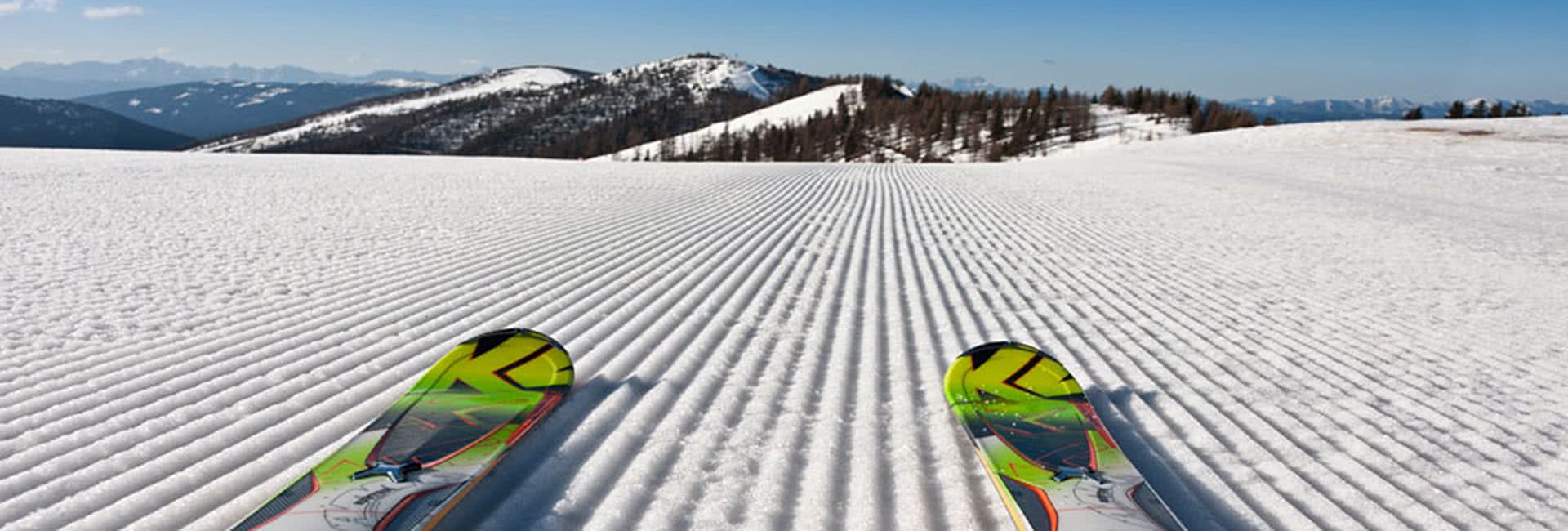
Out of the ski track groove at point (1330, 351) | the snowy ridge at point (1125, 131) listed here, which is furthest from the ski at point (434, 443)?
the snowy ridge at point (1125, 131)

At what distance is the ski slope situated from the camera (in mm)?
2811

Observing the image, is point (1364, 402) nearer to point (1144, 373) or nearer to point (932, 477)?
point (1144, 373)

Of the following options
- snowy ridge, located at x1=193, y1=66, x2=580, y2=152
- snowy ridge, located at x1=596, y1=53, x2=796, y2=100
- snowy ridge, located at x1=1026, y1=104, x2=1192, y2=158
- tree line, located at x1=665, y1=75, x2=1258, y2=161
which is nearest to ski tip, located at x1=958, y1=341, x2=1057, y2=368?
snowy ridge, located at x1=1026, y1=104, x2=1192, y2=158

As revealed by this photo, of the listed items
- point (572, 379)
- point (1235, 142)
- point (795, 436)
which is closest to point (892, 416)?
point (795, 436)

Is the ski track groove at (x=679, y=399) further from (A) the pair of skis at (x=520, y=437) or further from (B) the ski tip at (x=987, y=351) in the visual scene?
(B) the ski tip at (x=987, y=351)

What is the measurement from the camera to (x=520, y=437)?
3098mm

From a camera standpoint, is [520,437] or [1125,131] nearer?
[520,437]

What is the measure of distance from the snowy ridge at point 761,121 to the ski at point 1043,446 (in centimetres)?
7520

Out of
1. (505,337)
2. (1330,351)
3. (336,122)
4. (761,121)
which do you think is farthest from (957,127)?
(336,122)

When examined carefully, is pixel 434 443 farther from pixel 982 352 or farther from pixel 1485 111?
pixel 1485 111

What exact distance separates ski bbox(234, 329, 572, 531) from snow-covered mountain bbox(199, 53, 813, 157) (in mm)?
106651

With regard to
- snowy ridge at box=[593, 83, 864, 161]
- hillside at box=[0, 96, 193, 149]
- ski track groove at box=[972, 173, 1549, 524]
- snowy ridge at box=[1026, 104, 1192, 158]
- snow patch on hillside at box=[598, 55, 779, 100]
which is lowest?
ski track groove at box=[972, 173, 1549, 524]

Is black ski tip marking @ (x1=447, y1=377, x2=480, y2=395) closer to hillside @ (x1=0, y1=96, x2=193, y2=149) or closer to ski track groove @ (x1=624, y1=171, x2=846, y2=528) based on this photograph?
ski track groove @ (x1=624, y1=171, x2=846, y2=528)

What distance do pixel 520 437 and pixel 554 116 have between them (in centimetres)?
15141
